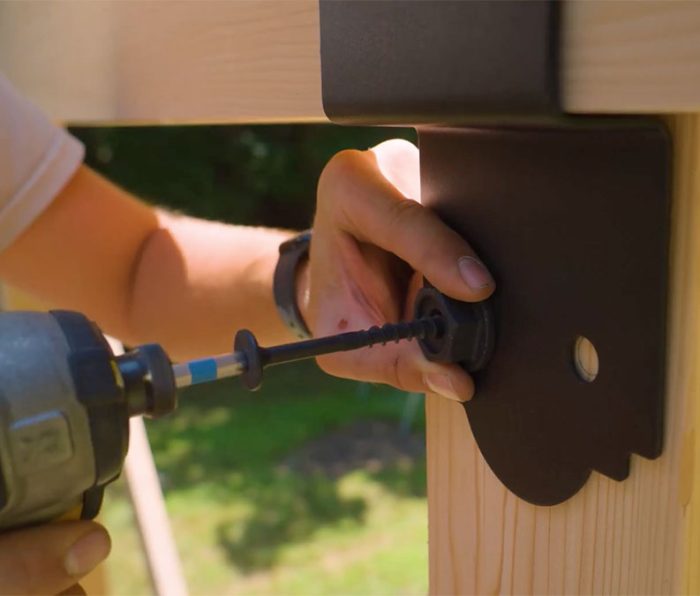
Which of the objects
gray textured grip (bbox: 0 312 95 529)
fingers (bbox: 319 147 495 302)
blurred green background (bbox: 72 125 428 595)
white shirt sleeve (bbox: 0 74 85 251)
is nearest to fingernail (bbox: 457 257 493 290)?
fingers (bbox: 319 147 495 302)

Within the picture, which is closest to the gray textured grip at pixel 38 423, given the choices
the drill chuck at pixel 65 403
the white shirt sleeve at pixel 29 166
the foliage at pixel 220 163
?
the drill chuck at pixel 65 403

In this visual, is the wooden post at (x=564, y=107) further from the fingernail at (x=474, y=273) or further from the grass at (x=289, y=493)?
the grass at (x=289, y=493)

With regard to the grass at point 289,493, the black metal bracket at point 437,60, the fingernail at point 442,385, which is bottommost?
the grass at point 289,493

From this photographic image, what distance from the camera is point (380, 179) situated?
2.06 feet

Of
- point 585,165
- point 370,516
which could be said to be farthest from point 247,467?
point 585,165

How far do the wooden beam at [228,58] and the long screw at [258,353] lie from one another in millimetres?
128

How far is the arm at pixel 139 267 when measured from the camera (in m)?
0.99

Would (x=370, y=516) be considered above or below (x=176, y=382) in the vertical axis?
below

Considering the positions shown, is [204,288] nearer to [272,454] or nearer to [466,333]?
[466,333]

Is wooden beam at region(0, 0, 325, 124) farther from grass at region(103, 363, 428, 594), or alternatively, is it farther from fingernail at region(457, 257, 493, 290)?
grass at region(103, 363, 428, 594)

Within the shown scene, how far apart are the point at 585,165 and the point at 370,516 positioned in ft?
8.99

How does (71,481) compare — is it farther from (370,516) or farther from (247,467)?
(247,467)

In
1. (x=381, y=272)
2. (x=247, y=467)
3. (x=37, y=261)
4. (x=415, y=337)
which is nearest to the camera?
(x=415, y=337)

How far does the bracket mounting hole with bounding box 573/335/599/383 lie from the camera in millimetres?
454
